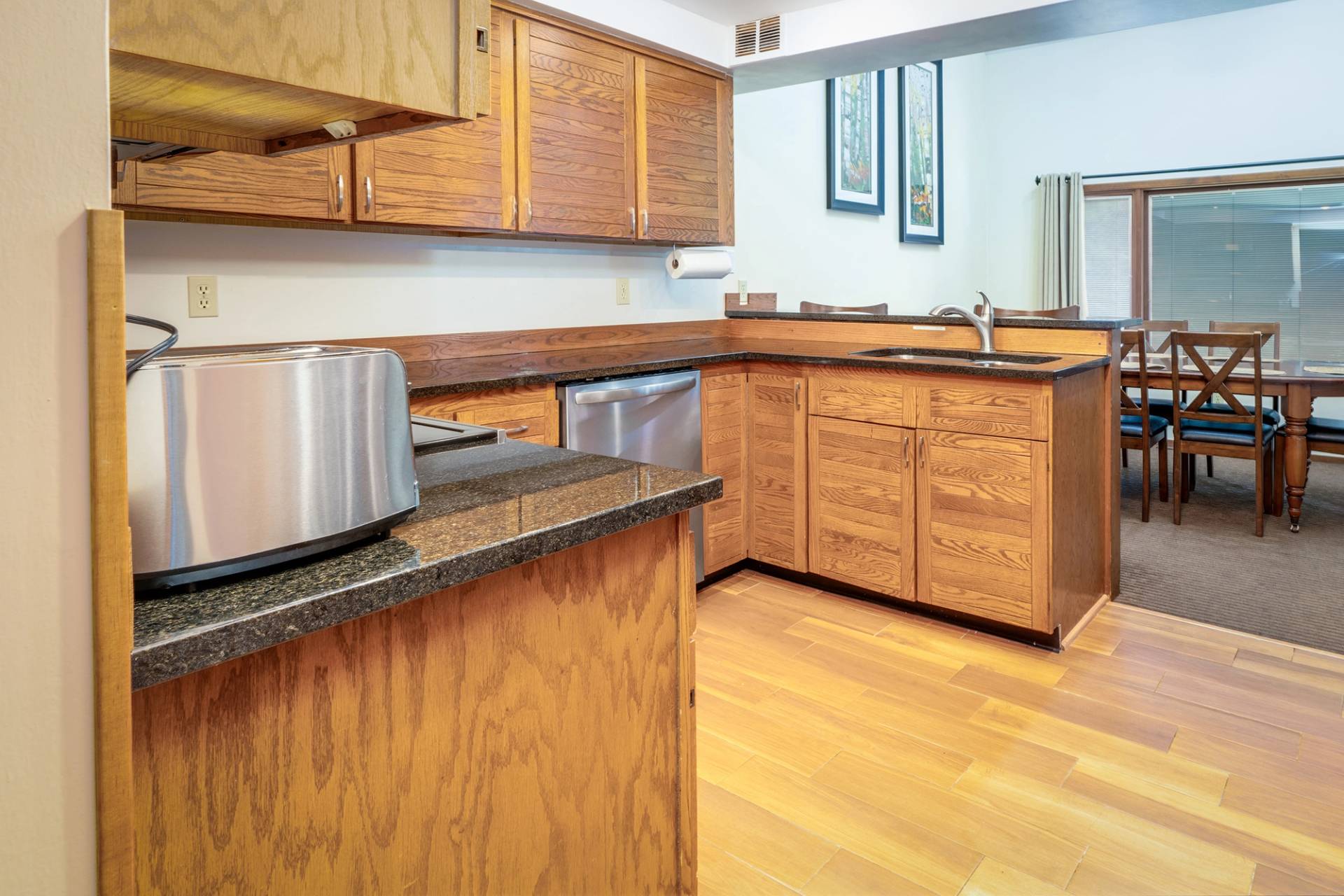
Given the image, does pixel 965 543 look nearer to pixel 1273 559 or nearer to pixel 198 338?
pixel 1273 559

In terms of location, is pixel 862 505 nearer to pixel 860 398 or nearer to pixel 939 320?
pixel 860 398

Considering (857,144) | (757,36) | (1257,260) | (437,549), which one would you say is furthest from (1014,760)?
(1257,260)

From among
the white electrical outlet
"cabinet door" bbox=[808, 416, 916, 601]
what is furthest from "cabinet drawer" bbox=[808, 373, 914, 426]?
the white electrical outlet

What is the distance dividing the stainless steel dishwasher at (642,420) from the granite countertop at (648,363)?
0.16 ft

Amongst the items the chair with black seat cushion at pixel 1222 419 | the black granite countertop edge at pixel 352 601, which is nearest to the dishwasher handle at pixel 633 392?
the black granite countertop edge at pixel 352 601

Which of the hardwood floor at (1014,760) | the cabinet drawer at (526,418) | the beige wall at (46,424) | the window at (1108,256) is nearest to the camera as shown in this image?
the beige wall at (46,424)

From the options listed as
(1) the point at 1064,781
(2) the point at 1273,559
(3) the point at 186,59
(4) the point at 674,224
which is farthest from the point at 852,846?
(2) the point at 1273,559

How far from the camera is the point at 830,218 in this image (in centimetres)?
509

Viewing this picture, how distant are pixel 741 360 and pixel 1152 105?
4.55 m

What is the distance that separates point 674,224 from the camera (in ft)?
11.4

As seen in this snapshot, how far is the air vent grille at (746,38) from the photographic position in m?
3.56

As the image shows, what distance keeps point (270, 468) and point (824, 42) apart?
10.5ft

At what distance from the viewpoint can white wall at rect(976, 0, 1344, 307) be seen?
5.50 meters

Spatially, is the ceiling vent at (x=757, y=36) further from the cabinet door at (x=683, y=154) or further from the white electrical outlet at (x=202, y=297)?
the white electrical outlet at (x=202, y=297)
